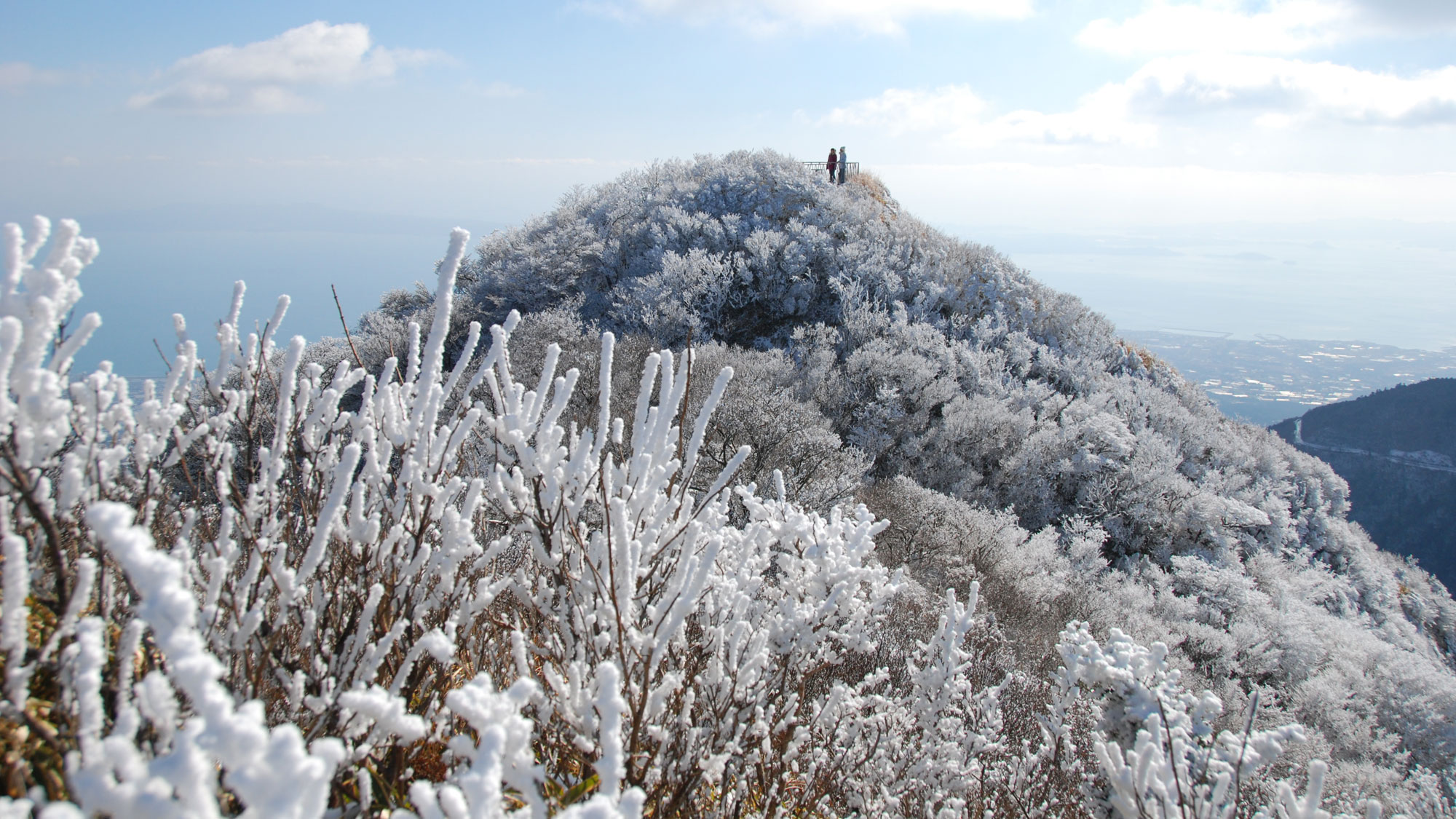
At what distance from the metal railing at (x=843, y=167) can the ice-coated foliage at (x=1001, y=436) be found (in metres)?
1.12

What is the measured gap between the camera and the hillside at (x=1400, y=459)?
1881 inches

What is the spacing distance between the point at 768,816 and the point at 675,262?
75.8ft

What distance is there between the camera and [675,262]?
24.4 m

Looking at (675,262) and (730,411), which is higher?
(675,262)

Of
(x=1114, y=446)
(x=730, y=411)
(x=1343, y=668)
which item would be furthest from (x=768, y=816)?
(x=1114, y=446)

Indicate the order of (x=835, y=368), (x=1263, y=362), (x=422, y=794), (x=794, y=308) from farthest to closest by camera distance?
(x=1263, y=362) → (x=794, y=308) → (x=835, y=368) → (x=422, y=794)

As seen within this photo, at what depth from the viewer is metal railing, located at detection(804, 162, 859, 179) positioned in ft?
107

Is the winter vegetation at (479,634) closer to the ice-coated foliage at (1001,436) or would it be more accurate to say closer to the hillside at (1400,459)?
the ice-coated foliage at (1001,436)

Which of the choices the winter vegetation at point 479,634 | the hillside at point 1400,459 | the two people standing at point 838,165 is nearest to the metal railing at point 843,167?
the two people standing at point 838,165

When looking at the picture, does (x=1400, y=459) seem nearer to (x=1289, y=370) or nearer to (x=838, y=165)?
(x=838, y=165)

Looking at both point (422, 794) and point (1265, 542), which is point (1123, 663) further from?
point (1265, 542)

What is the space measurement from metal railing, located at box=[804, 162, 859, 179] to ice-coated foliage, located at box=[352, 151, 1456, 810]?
43.9 inches

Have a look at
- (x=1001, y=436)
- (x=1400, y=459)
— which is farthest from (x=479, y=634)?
(x=1400, y=459)

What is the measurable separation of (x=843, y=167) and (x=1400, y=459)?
54.3 metres
